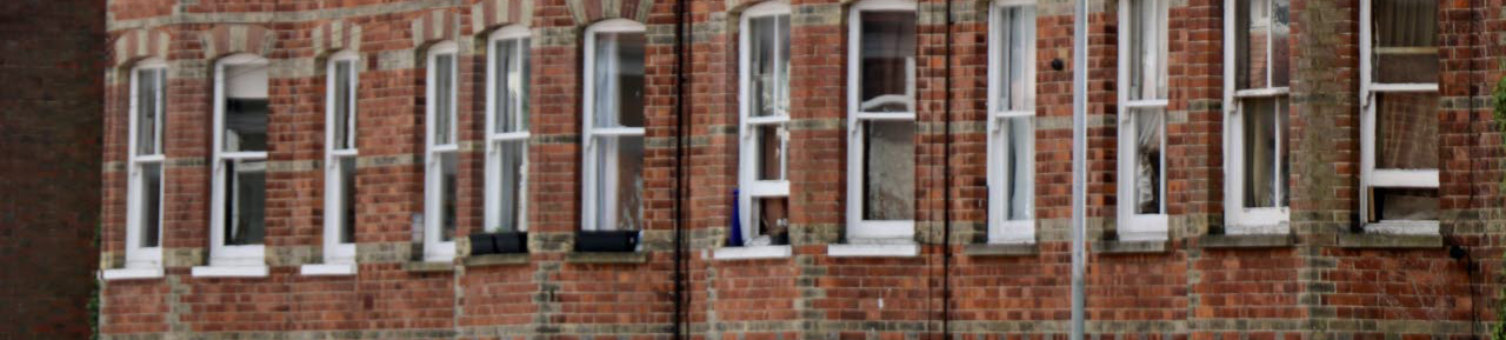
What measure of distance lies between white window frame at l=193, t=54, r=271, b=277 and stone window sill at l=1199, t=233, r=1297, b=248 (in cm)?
1194

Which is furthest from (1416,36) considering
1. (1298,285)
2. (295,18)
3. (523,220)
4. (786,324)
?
(295,18)

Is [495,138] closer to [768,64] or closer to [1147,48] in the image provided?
[768,64]

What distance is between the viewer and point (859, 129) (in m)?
37.8

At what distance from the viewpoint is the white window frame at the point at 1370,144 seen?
34375mm

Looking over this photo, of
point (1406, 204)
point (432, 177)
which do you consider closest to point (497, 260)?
point (432, 177)

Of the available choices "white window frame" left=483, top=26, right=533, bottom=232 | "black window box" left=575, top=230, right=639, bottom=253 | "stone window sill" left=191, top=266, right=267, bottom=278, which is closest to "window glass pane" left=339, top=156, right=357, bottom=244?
"stone window sill" left=191, top=266, right=267, bottom=278

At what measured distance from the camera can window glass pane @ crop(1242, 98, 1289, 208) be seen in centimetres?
3491

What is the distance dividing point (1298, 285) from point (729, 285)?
5784 millimetres

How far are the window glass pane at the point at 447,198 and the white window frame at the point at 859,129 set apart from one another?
5319mm

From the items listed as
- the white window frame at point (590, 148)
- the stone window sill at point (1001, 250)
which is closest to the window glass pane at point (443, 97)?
the white window frame at point (590, 148)

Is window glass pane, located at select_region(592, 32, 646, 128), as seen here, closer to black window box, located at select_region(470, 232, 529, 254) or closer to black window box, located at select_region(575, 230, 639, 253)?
black window box, located at select_region(575, 230, 639, 253)

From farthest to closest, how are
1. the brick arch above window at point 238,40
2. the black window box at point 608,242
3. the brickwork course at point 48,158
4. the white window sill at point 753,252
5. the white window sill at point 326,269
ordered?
1. the brickwork course at point 48,158
2. the brick arch above window at point 238,40
3. the white window sill at point 326,269
4. the black window box at point 608,242
5. the white window sill at point 753,252

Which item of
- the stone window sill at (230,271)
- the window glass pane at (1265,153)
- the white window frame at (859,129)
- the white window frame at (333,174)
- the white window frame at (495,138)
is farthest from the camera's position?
the stone window sill at (230,271)

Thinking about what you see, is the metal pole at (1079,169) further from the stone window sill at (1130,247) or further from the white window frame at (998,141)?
the white window frame at (998,141)
